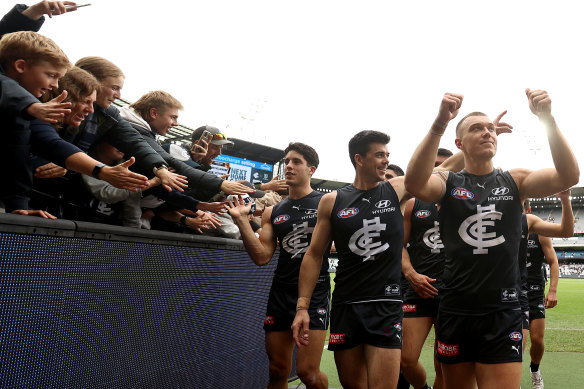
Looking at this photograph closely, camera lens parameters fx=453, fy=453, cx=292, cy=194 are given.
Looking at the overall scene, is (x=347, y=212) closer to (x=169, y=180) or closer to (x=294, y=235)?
(x=294, y=235)

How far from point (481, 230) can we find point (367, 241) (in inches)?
33.5

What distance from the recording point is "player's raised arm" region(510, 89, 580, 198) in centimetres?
264

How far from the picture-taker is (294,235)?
436 centimetres

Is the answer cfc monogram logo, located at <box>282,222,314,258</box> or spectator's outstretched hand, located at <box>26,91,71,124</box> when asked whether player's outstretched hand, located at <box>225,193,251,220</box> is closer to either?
cfc monogram logo, located at <box>282,222,314,258</box>

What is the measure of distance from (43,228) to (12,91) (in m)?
Answer: 0.75

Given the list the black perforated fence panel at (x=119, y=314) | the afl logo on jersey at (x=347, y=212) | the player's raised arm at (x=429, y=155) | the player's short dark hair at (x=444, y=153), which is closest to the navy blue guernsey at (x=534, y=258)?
the player's short dark hair at (x=444, y=153)

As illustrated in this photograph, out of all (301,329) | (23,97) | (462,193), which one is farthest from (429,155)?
(23,97)

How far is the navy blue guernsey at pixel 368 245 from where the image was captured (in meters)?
3.42

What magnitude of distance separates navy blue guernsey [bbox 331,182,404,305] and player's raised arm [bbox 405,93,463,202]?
1.89 ft

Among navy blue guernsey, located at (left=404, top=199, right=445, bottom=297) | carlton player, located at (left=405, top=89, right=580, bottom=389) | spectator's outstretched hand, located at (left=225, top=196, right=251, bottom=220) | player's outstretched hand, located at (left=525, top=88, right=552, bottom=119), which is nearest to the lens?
player's outstretched hand, located at (left=525, top=88, right=552, bottom=119)

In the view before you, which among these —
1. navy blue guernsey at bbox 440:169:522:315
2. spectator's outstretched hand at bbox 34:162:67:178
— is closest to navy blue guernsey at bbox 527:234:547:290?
navy blue guernsey at bbox 440:169:522:315

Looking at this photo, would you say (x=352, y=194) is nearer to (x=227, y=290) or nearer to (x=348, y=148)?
(x=348, y=148)

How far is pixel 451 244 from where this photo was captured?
315 cm

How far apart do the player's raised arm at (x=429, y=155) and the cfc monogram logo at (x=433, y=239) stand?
2017mm
